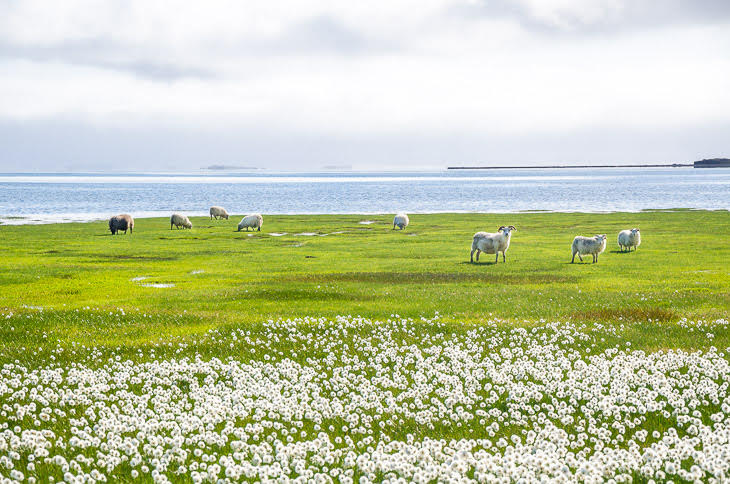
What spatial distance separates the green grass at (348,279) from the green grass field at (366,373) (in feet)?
0.69

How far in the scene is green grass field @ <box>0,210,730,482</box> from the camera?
1020cm

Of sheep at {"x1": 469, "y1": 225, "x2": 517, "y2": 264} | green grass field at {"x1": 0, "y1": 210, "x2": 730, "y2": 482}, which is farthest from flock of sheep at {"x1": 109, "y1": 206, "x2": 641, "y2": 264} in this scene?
green grass field at {"x1": 0, "y1": 210, "x2": 730, "y2": 482}

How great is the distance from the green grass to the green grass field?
211 mm

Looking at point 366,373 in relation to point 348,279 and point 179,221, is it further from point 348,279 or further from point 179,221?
point 179,221

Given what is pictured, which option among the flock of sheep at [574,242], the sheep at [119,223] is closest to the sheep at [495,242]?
the flock of sheep at [574,242]

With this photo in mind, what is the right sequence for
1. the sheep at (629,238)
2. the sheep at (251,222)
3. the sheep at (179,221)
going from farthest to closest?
the sheep at (179,221) < the sheep at (251,222) < the sheep at (629,238)

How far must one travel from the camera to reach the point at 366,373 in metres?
16.0

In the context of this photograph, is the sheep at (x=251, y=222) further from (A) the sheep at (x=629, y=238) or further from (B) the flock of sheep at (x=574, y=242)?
(A) the sheep at (x=629, y=238)

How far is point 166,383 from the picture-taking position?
15.1m

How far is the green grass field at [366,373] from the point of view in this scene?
33.4 feet

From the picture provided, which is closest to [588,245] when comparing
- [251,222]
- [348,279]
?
[348,279]

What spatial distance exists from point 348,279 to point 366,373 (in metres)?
19.5

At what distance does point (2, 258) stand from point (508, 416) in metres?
44.8

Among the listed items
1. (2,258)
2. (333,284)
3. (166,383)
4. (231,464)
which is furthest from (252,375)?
(2,258)
